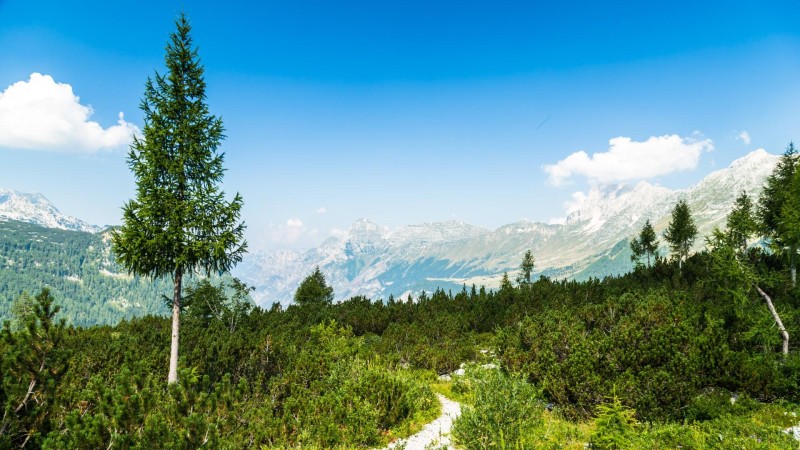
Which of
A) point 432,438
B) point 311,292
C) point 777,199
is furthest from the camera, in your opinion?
point 311,292

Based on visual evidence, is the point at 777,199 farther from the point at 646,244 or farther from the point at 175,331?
the point at 175,331

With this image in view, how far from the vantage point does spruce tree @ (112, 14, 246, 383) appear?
12852 mm

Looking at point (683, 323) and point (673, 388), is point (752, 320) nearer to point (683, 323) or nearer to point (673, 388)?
point (683, 323)

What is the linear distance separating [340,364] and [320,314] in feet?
51.8

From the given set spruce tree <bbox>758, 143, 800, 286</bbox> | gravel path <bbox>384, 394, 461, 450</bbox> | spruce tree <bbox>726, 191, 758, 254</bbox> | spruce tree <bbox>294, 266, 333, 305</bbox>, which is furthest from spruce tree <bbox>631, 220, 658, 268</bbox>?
gravel path <bbox>384, 394, 461, 450</bbox>

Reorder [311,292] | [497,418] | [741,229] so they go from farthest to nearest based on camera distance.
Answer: [311,292], [741,229], [497,418]

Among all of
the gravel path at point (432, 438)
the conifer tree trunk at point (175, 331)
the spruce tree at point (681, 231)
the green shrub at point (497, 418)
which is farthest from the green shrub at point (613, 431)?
the spruce tree at point (681, 231)

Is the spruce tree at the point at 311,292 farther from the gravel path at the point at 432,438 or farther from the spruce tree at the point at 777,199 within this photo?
the spruce tree at the point at 777,199

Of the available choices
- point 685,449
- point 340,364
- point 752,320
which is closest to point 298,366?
point 340,364

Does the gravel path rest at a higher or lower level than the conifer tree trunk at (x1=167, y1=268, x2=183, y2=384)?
lower

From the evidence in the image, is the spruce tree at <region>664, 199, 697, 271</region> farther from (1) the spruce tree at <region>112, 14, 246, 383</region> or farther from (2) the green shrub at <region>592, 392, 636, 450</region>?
(1) the spruce tree at <region>112, 14, 246, 383</region>

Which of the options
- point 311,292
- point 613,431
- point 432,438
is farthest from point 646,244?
point 432,438

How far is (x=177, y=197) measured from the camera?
13.6 meters

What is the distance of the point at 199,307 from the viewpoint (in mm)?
33531
